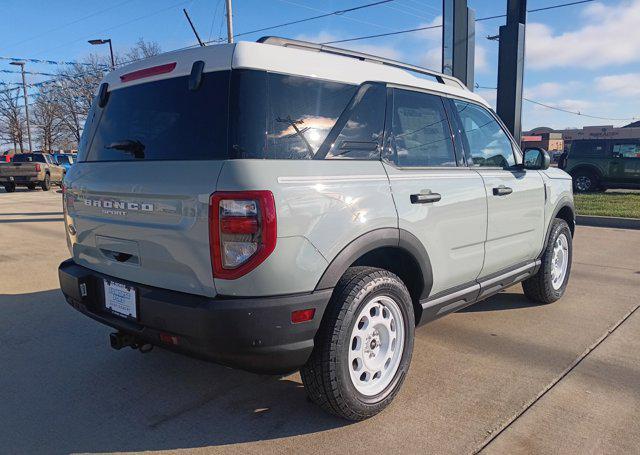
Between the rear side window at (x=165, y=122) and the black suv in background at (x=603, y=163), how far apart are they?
1739cm

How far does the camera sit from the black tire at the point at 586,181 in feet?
55.7

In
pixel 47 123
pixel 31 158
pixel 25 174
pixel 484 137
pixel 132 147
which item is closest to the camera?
pixel 132 147

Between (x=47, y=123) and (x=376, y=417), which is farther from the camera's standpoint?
(x=47, y=123)

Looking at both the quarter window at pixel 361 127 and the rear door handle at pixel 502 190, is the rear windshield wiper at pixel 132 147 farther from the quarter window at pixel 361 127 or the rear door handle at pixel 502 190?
the rear door handle at pixel 502 190

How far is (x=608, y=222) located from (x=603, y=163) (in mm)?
7782

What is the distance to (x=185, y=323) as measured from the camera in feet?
7.61

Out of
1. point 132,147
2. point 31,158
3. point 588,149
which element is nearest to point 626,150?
point 588,149

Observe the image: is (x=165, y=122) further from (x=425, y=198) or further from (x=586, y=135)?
(x=586, y=135)

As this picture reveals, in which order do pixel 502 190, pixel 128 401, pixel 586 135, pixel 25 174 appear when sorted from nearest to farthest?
pixel 128 401, pixel 502 190, pixel 25 174, pixel 586 135

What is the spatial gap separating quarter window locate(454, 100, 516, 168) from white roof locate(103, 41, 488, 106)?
2.34 ft

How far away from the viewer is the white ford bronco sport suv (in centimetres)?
Answer: 227

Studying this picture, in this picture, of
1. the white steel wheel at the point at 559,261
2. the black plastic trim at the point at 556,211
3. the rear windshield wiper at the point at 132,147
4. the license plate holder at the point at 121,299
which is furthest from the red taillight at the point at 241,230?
the white steel wheel at the point at 559,261

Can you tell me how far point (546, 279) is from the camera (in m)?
4.62

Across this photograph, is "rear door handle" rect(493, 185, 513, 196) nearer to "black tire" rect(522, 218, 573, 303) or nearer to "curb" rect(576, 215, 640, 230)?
"black tire" rect(522, 218, 573, 303)
